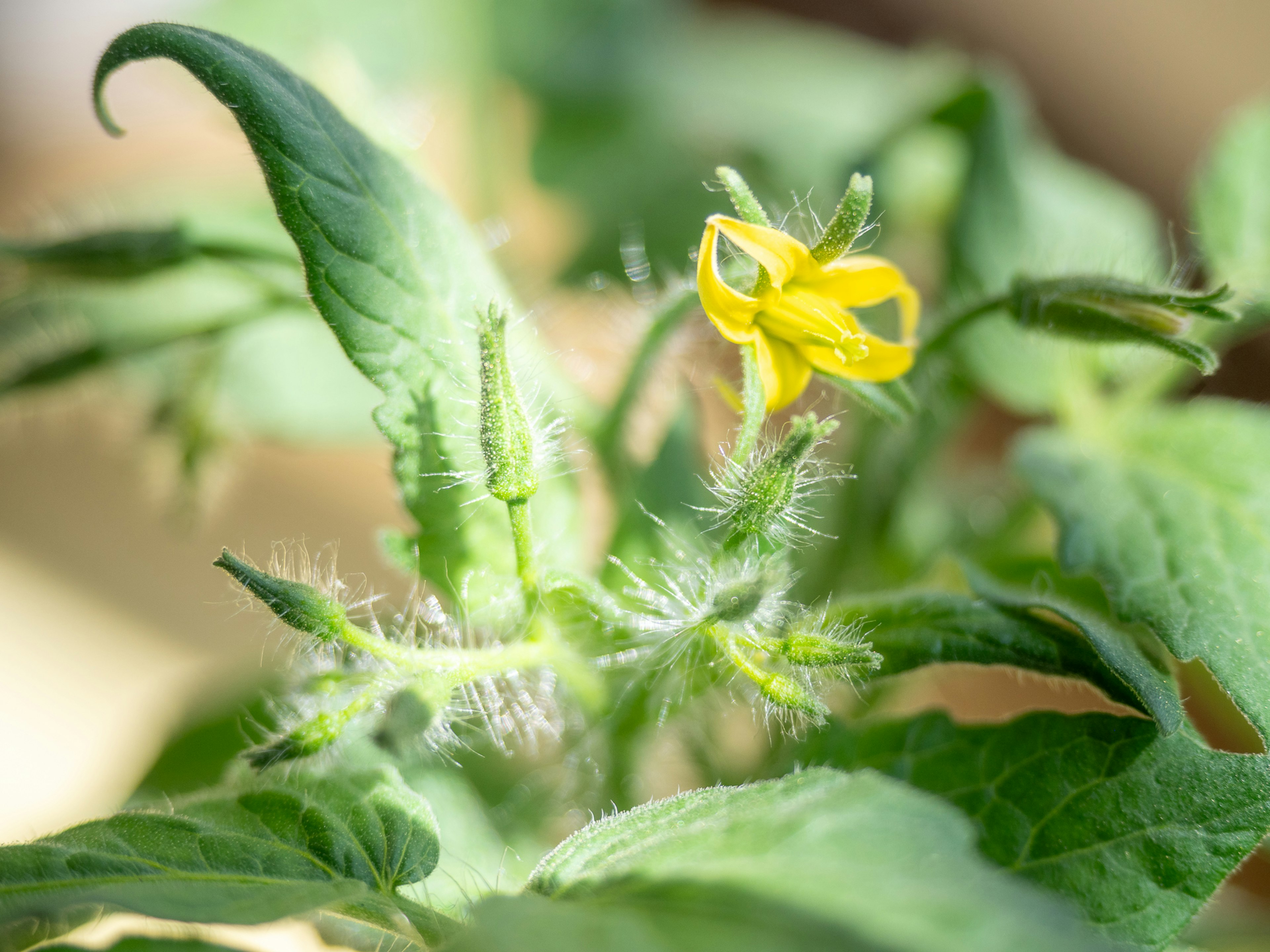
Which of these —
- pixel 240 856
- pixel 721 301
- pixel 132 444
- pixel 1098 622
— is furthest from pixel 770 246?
pixel 132 444

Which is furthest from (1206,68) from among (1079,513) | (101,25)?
(101,25)

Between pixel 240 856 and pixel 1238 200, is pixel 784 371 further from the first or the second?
pixel 1238 200

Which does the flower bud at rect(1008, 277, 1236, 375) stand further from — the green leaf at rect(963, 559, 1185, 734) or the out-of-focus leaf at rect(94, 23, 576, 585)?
the out-of-focus leaf at rect(94, 23, 576, 585)

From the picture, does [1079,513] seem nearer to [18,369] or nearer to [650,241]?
[650,241]

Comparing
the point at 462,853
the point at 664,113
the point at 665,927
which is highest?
the point at 664,113

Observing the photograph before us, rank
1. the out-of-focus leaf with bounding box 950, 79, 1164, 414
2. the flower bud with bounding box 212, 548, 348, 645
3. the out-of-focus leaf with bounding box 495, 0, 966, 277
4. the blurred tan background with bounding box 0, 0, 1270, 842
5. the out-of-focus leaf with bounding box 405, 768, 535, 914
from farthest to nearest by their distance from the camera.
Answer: the blurred tan background with bounding box 0, 0, 1270, 842
the out-of-focus leaf with bounding box 495, 0, 966, 277
the out-of-focus leaf with bounding box 950, 79, 1164, 414
the out-of-focus leaf with bounding box 405, 768, 535, 914
the flower bud with bounding box 212, 548, 348, 645

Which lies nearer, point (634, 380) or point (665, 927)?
point (665, 927)

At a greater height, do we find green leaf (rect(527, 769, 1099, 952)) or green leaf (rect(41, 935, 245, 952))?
green leaf (rect(527, 769, 1099, 952))

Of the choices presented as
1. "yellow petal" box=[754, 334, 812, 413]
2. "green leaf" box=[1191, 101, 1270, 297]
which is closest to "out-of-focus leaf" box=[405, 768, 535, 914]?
"yellow petal" box=[754, 334, 812, 413]
